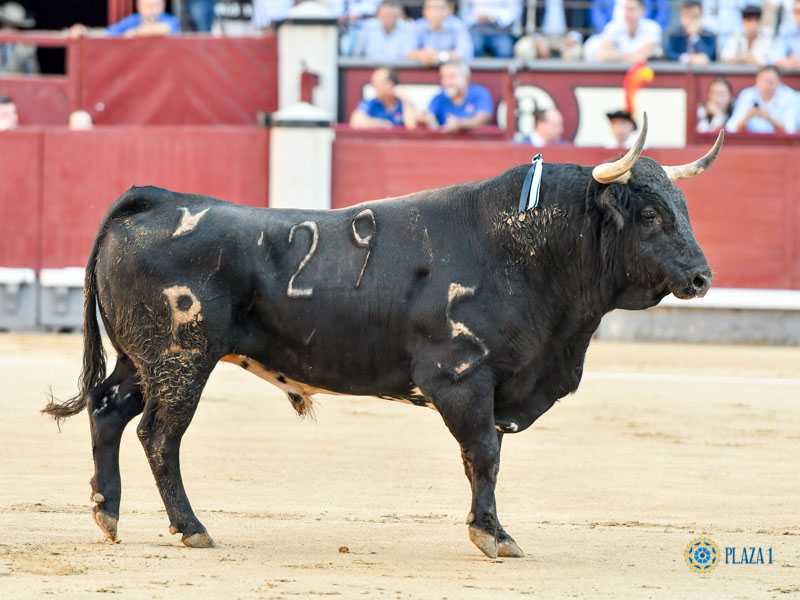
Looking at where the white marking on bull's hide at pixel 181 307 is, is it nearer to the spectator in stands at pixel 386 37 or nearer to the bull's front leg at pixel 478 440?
the bull's front leg at pixel 478 440

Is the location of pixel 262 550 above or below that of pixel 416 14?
below

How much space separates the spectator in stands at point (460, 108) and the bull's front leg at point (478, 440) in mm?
8512

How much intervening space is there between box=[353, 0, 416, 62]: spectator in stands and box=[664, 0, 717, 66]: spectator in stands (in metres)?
2.60

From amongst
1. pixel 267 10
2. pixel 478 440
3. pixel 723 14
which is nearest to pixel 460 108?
pixel 267 10

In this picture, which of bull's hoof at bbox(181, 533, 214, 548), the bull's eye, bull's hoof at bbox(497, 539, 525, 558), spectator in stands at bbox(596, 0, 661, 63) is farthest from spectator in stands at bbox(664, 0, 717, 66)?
bull's hoof at bbox(181, 533, 214, 548)

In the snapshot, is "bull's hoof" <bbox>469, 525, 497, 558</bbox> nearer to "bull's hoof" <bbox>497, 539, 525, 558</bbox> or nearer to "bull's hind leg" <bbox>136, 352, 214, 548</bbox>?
"bull's hoof" <bbox>497, 539, 525, 558</bbox>

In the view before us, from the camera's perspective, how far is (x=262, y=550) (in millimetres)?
5031

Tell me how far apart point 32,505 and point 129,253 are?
1313mm

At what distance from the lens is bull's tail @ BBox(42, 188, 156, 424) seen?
5.21 metres

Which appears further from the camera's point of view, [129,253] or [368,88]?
[368,88]

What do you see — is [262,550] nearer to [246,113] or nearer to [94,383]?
[94,383]

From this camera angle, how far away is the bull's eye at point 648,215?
16.4ft

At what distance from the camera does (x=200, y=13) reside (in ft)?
49.0

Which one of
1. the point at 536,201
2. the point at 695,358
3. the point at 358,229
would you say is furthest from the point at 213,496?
the point at 695,358
